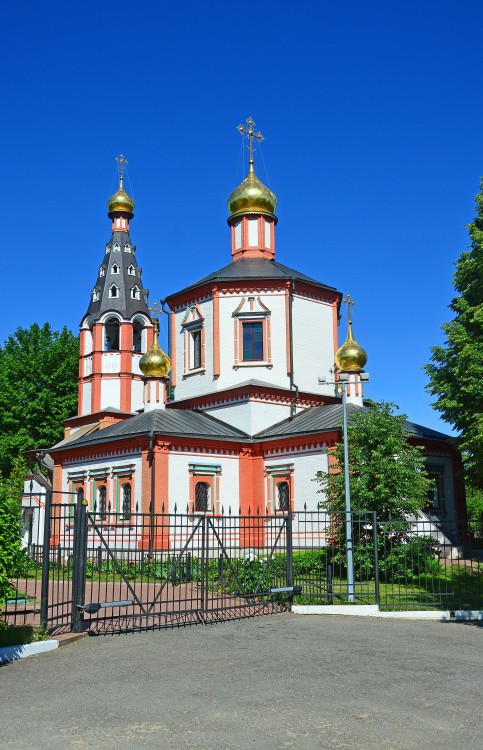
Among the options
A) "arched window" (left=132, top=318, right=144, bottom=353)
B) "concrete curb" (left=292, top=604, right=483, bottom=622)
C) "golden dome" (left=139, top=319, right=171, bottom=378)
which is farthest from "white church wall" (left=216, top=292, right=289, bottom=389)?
"concrete curb" (left=292, top=604, right=483, bottom=622)

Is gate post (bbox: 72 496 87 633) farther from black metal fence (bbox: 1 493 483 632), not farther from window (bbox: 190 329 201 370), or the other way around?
window (bbox: 190 329 201 370)

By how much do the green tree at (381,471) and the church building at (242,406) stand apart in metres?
3.41

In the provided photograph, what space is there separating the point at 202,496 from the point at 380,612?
1075cm

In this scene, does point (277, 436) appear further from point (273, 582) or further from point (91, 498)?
point (273, 582)

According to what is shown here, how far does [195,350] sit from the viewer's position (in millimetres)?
27344

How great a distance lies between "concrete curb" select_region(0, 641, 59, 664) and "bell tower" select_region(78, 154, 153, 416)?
82.3 feet

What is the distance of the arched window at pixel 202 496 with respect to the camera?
76.0 ft

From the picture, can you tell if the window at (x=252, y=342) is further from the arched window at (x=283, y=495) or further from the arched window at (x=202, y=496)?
the arched window at (x=202, y=496)

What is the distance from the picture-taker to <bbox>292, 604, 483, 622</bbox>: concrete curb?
1288 centimetres

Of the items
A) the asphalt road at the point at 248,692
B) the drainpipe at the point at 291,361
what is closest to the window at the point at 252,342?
the drainpipe at the point at 291,361

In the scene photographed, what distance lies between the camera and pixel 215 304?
1034 inches

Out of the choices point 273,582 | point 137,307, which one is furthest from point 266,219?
point 273,582

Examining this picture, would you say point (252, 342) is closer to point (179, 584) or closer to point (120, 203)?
point (179, 584)

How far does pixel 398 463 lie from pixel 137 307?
20947mm
